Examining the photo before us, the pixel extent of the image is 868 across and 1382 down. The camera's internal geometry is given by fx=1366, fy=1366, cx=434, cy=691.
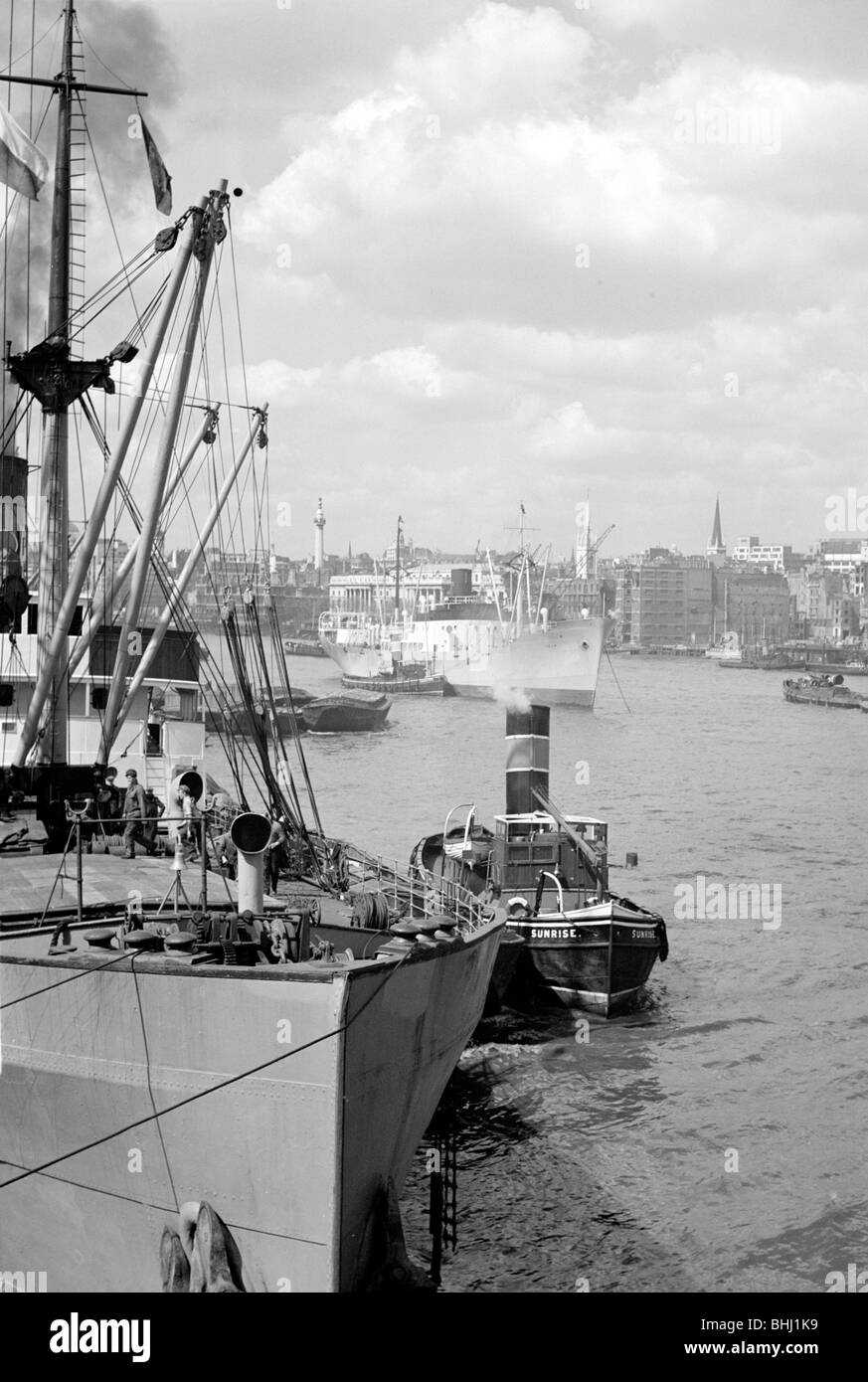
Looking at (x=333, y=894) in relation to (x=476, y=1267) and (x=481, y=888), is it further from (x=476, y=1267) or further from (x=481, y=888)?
(x=481, y=888)

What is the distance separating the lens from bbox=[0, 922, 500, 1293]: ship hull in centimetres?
1166

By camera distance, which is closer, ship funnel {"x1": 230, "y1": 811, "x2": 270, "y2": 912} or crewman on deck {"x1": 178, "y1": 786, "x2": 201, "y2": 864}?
ship funnel {"x1": 230, "y1": 811, "x2": 270, "y2": 912}

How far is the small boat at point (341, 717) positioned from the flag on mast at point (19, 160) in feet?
223

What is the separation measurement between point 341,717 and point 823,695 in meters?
47.1

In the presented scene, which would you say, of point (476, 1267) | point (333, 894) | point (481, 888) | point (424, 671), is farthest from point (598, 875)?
point (424, 671)

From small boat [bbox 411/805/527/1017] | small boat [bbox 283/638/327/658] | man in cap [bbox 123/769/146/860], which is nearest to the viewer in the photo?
man in cap [bbox 123/769/146/860]

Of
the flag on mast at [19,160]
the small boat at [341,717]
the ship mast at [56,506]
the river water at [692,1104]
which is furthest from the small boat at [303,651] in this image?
the flag on mast at [19,160]

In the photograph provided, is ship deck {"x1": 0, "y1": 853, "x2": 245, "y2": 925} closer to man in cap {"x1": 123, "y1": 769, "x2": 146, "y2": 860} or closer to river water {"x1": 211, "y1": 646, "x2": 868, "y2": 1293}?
man in cap {"x1": 123, "y1": 769, "x2": 146, "y2": 860}

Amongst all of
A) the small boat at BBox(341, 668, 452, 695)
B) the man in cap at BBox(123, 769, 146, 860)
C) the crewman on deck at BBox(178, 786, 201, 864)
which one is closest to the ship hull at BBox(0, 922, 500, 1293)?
the crewman on deck at BBox(178, 786, 201, 864)

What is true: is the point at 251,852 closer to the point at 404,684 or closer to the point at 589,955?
the point at 589,955

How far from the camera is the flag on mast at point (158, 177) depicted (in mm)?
21836

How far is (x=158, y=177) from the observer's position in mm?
21969

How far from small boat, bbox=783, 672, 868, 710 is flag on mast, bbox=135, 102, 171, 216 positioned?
97.3 m

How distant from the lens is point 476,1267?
15.3 m
